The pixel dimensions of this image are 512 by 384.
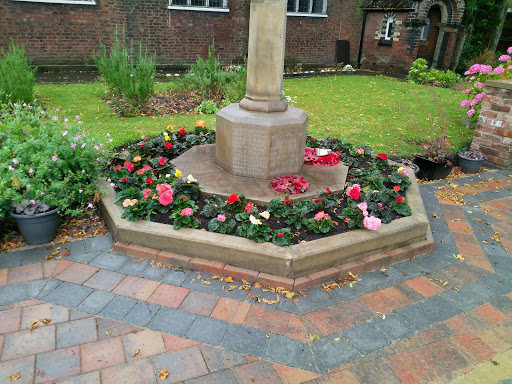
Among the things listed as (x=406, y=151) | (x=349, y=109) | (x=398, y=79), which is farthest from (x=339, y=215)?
(x=398, y=79)

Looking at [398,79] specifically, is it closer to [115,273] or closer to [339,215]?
[339,215]

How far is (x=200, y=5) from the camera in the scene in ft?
47.2

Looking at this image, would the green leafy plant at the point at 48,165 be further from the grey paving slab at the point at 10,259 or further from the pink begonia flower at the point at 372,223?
the pink begonia flower at the point at 372,223

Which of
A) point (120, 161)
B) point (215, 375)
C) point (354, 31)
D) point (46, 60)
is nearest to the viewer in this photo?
point (215, 375)

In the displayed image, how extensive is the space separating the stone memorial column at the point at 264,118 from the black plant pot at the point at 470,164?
3.46 m

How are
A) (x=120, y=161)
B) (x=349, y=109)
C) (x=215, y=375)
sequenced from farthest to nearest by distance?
(x=349, y=109) < (x=120, y=161) < (x=215, y=375)

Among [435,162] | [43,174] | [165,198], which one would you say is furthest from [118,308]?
[435,162]

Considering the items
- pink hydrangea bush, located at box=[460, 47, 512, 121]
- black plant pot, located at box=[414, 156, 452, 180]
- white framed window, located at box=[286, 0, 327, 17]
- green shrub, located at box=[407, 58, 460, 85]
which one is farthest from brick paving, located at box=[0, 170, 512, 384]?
white framed window, located at box=[286, 0, 327, 17]

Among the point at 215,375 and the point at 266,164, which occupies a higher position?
the point at 266,164

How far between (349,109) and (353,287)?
301 inches

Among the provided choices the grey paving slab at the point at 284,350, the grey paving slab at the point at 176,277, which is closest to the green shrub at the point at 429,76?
the grey paving slab at the point at 176,277

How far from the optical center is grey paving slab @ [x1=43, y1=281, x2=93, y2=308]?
292 cm

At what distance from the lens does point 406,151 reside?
6945 millimetres

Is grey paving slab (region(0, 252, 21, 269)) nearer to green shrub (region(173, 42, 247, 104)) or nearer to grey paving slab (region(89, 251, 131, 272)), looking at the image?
grey paving slab (region(89, 251, 131, 272))
